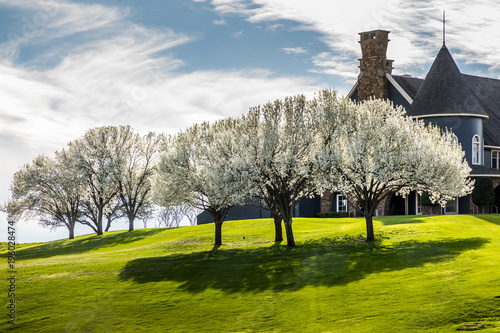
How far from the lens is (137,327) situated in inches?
930

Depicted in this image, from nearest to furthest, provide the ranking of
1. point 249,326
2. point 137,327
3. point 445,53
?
point 249,326 < point 137,327 < point 445,53

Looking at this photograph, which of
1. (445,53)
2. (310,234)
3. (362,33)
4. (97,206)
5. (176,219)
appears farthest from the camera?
(176,219)

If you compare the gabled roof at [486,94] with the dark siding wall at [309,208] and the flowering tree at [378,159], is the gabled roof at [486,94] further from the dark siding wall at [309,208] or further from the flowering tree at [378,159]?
the flowering tree at [378,159]

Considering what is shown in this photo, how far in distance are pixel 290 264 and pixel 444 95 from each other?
28.3m

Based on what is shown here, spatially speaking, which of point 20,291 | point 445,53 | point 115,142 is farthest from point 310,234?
point 115,142

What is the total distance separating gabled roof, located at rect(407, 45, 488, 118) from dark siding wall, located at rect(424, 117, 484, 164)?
0.57 metres

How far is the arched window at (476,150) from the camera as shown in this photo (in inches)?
2066

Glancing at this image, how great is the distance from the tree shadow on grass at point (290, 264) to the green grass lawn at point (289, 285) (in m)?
0.06

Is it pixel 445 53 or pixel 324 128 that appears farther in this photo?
pixel 445 53

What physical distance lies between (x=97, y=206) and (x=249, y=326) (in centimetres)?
4591

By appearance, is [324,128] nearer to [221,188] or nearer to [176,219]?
[221,188]

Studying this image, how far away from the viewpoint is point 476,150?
2085 inches

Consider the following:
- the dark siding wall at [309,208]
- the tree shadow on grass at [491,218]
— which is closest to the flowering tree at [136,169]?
the dark siding wall at [309,208]

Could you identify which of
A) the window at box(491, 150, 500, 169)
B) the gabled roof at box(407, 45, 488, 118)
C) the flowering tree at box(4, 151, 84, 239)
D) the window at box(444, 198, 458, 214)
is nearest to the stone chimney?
the gabled roof at box(407, 45, 488, 118)
